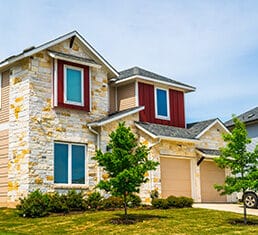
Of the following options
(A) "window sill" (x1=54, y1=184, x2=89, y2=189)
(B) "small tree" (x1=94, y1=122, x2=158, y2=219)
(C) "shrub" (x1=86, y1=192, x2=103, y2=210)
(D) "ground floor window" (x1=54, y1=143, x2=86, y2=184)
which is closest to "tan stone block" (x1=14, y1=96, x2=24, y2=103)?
(D) "ground floor window" (x1=54, y1=143, x2=86, y2=184)

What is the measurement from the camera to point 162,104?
1040 inches

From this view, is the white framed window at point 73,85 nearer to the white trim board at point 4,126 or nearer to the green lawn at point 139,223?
the white trim board at point 4,126

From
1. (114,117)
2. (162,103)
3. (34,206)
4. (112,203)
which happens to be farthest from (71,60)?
(34,206)

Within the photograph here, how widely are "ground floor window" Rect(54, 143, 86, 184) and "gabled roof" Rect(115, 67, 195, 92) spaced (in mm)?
5023

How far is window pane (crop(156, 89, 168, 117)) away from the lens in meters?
26.2

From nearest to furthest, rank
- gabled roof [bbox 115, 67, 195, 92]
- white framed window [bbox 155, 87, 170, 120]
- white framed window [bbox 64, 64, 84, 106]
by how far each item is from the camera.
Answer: white framed window [bbox 64, 64, 84, 106] → gabled roof [bbox 115, 67, 195, 92] → white framed window [bbox 155, 87, 170, 120]

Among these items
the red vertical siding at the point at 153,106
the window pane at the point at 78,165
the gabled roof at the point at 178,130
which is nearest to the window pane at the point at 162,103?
the red vertical siding at the point at 153,106

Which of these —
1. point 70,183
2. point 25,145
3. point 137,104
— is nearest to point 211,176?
point 137,104

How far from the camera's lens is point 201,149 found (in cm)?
2573

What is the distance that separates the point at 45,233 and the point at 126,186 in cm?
321

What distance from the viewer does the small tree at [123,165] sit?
647 inches

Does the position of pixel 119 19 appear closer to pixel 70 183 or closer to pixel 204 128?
pixel 70 183

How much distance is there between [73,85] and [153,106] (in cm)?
535

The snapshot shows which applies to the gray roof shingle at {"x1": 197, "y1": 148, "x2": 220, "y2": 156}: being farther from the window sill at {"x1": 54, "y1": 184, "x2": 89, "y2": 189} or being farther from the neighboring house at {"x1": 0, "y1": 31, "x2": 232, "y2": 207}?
the window sill at {"x1": 54, "y1": 184, "x2": 89, "y2": 189}
